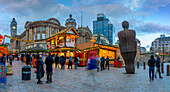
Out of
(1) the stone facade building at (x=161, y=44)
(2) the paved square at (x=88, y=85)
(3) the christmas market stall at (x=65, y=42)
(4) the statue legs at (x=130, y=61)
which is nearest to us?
(2) the paved square at (x=88, y=85)

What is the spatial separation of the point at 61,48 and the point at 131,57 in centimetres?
1711

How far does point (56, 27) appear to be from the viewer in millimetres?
65812

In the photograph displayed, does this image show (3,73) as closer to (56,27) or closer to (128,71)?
(128,71)

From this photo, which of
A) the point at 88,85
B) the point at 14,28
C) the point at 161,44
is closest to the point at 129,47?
the point at 88,85

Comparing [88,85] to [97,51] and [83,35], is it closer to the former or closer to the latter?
[97,51]

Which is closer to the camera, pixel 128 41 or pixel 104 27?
pixel 128 41

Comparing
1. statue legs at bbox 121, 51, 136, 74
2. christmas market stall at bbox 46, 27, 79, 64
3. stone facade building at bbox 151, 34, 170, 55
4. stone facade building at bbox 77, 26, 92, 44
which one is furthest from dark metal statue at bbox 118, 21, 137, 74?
stone facade building at bbox 151, 34, 170, 55

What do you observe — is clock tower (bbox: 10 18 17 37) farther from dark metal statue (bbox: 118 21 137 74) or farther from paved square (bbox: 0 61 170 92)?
paved square (bbox: 0 61 170 92)

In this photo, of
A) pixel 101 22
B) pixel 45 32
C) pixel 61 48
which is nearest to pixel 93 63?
pixel 61 48

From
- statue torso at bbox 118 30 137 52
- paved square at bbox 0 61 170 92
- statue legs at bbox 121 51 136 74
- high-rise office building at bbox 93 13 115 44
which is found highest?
high-rise office building at bbox 93 13 115 44

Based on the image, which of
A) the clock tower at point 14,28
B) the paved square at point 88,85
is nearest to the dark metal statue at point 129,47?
the paved square at point 88,85

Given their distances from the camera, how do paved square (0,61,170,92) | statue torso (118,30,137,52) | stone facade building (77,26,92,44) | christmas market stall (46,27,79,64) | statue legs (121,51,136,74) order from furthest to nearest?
stone facade building (77,26,92,44)
christmas market stall (46,27,79,64)
statue legs (121,51,136,74)
statue torso (118,30,137,52)
paved square (0,61,170,92)

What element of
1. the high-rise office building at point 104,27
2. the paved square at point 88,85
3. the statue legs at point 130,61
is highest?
the high-rise office building at point 104,27

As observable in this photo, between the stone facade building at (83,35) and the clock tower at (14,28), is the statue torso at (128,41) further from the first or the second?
the clock tower at (14,28)
